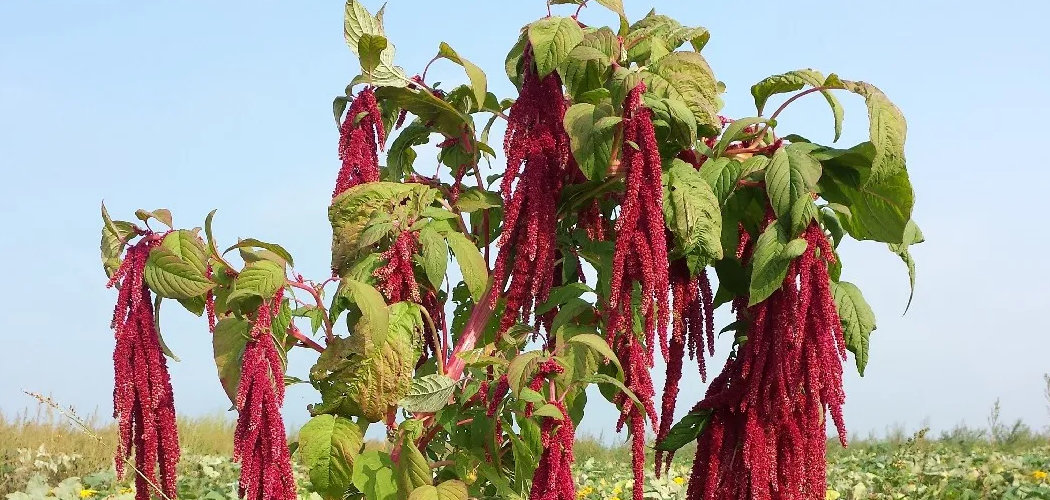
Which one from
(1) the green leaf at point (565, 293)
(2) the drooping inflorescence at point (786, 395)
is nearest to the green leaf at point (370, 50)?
(1) the green leaf at point (565, 293)

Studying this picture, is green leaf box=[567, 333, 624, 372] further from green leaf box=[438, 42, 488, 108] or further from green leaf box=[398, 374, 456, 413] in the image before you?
green leaf box=[438, 42, 488, 108]

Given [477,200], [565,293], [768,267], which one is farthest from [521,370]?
[477,200]

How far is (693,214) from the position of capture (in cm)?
190

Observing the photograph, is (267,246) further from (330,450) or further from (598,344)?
(598,344)

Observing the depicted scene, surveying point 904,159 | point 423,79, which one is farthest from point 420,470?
point 904,159

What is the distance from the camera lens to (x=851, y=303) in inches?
84.3

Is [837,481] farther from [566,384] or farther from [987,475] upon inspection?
[566,384]

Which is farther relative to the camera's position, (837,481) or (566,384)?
(837,481)

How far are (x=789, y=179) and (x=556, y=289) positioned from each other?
0.56m

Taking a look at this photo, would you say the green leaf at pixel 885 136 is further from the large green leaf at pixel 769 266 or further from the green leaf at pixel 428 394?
the green leaf at pixel 428 394

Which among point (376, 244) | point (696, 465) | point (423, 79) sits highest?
point (423, 79)

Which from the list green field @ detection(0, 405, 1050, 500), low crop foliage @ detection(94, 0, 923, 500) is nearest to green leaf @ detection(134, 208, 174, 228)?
low crop foliage @ detection(94, 0, 923, 500)

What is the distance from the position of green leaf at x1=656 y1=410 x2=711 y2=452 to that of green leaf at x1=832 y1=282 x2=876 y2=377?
0.35 metres

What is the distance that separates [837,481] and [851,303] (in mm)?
3402
